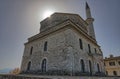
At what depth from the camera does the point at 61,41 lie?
1191 cm

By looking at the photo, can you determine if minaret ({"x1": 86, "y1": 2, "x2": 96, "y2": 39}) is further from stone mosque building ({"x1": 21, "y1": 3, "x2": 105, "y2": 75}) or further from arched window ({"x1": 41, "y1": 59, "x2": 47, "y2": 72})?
arched window ({"x1": 41, "y1": 59, "x2": 47, "y2": 72})

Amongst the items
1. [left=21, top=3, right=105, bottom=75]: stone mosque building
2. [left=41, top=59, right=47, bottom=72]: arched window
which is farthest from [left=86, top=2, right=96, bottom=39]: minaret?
[left=41, top=59, right=47, bottom=72]: arched window

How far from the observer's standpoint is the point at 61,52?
1130 cm

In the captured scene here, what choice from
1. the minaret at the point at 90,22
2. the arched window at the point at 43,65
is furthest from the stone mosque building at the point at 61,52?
the minaret at the point at 90,22

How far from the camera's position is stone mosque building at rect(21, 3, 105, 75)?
35.0 ft

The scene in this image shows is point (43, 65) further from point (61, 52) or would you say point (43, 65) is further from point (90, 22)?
point (90, 22)

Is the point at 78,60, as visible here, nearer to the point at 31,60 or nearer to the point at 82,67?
the point at 82,67

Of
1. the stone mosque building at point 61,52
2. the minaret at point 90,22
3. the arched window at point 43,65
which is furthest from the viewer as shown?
the minaret at point 90,22

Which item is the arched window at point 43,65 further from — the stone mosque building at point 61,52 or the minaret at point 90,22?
the minaret at point 90,22

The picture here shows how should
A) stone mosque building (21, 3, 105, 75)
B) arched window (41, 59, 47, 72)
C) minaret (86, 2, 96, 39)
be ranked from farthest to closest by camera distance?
1. minaret (86, 2, 96, 39)
2. arched window (41, 59, 47, 72)
3. stone mosque building (21, 3, 105, 75)

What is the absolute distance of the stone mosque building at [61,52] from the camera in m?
10.7

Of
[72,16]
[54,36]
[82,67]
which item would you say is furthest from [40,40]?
[82,67]

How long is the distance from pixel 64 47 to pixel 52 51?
2.23m

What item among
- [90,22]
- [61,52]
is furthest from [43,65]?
[90,22]
